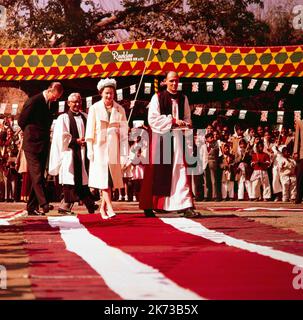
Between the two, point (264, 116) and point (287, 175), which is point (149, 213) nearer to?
point (287, 175)

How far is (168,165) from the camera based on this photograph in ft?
45.0

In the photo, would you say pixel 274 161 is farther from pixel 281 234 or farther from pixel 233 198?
pixel 281 234

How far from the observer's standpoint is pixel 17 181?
74.1ft

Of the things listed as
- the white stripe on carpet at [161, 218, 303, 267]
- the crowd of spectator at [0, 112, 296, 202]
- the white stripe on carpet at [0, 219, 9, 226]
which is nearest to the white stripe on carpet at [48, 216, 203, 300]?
the white stripe on carpet at [161, 218, 303, 267]

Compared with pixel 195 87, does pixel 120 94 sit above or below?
below

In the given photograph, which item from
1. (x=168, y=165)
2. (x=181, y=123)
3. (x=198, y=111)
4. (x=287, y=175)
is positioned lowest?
(x=287, y=175)

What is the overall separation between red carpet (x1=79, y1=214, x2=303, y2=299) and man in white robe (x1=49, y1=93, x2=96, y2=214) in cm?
412

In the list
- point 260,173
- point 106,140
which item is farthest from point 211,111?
point 106,140

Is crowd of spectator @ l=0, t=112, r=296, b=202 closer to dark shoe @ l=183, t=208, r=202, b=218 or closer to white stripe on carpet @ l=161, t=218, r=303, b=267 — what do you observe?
dark shoe @ l=183, t=208, r=202, b=218

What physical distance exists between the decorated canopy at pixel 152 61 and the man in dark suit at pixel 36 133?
7.74 meters

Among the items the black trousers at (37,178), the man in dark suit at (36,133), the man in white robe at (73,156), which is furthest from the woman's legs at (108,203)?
the man in white robe at (73,156)

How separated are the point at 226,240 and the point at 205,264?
210 centimetres

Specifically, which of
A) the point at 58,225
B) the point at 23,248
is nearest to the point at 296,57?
the point at 58,225
